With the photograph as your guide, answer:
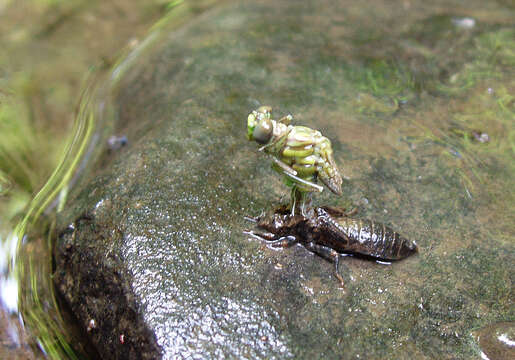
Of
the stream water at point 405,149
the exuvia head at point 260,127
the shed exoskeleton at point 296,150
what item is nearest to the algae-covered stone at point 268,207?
the stream water at point 405,149

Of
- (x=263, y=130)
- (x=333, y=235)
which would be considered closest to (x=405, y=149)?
(x=333, y=235)

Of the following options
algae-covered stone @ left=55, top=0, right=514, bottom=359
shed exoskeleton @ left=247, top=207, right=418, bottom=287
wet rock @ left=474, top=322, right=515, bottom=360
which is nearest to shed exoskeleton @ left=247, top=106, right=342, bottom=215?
shed exoskeleton @ left=247, top=207, right=418, bottom=287

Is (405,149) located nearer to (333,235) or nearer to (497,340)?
A: (333,235)

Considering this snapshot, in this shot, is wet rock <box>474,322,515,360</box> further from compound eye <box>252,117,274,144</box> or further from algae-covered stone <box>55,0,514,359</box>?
compound eye <box>252,117,274,144</box>

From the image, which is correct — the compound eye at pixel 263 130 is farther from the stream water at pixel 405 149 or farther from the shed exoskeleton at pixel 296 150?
the stream water at pixel 405 149

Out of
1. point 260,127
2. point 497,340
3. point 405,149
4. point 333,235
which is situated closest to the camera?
point 260,127
